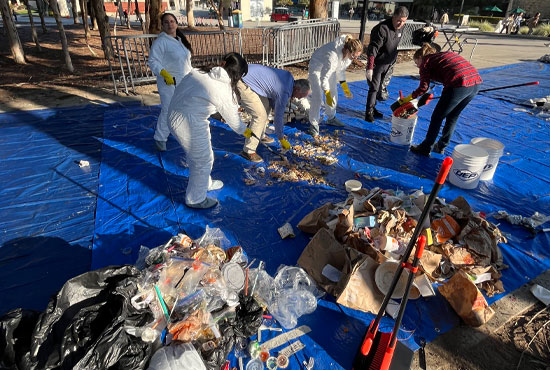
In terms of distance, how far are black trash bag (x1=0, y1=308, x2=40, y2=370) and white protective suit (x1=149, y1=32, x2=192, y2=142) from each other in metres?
2.94

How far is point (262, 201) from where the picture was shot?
12.2 ft

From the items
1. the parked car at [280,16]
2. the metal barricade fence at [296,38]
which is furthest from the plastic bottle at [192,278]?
the parked car at [280,16]

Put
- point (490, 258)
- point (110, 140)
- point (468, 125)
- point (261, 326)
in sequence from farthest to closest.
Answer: point (468, 125) < point (110, 140) < point (490, 258) < point (261, 326)

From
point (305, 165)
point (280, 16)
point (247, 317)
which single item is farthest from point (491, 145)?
point (280, 16)

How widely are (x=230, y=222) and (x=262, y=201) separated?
53 cm

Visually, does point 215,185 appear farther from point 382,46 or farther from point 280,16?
point 280,16

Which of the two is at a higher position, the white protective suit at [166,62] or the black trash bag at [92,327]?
the white protective suit at [166,62]

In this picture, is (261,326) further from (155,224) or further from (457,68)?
(457,68)

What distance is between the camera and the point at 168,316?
2107 millimetres

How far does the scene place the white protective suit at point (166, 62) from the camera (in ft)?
13.7

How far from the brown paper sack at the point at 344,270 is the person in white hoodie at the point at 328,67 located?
2.95m

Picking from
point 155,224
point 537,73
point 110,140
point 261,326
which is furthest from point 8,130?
point 537,73

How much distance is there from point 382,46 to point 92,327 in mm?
5679

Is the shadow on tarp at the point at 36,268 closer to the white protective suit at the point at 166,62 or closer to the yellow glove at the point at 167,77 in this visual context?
the white protective suit at the point at 166,62
